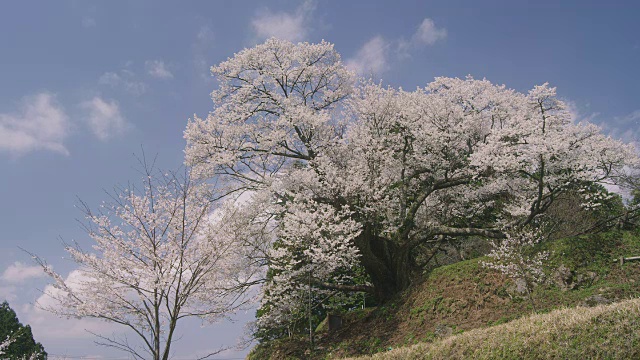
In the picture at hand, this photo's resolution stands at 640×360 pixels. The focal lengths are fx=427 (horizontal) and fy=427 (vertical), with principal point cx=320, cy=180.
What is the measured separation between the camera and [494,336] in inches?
341

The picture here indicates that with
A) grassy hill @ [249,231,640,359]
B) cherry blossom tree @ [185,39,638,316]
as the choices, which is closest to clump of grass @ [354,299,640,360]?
grassy hill @ [249,231,640,359]

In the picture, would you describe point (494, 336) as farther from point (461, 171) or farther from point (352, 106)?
point (352, 106)

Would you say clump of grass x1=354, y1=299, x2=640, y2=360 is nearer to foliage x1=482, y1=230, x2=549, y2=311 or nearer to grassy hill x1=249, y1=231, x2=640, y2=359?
grassy hill x1=249, y1=231, x2=640, y2=359

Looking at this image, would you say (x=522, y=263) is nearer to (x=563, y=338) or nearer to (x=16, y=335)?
(x=563, y=338)

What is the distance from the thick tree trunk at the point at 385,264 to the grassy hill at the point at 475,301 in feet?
2.68

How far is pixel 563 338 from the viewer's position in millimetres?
7277

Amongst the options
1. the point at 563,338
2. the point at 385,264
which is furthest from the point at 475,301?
the point at 563,338

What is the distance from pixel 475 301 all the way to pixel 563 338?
18.3ft

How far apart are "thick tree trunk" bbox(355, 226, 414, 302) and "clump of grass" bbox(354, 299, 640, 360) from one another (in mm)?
6488

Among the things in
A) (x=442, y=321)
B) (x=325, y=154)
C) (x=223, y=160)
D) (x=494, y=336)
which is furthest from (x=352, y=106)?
(x=494, y=336)

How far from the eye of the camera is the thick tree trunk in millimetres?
15844

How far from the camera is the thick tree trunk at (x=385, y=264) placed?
624 inches

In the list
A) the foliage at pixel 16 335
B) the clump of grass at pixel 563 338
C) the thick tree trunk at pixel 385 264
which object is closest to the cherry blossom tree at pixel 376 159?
the thick tree trunk at pixel 385 264

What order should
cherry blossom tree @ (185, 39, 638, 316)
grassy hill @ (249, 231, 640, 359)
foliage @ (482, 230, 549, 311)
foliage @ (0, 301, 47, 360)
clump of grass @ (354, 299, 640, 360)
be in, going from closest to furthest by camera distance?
1. clump of grass @ (354, 299, 640, 360)
2. grassy hill @ (249, 231, 640, 359)
3. foliage @ (482, 230, 549, 311)
4. cherry blossom tree @ (185, 39, 638, 316)
5. foliage @ (0, 301, 47, 360)
